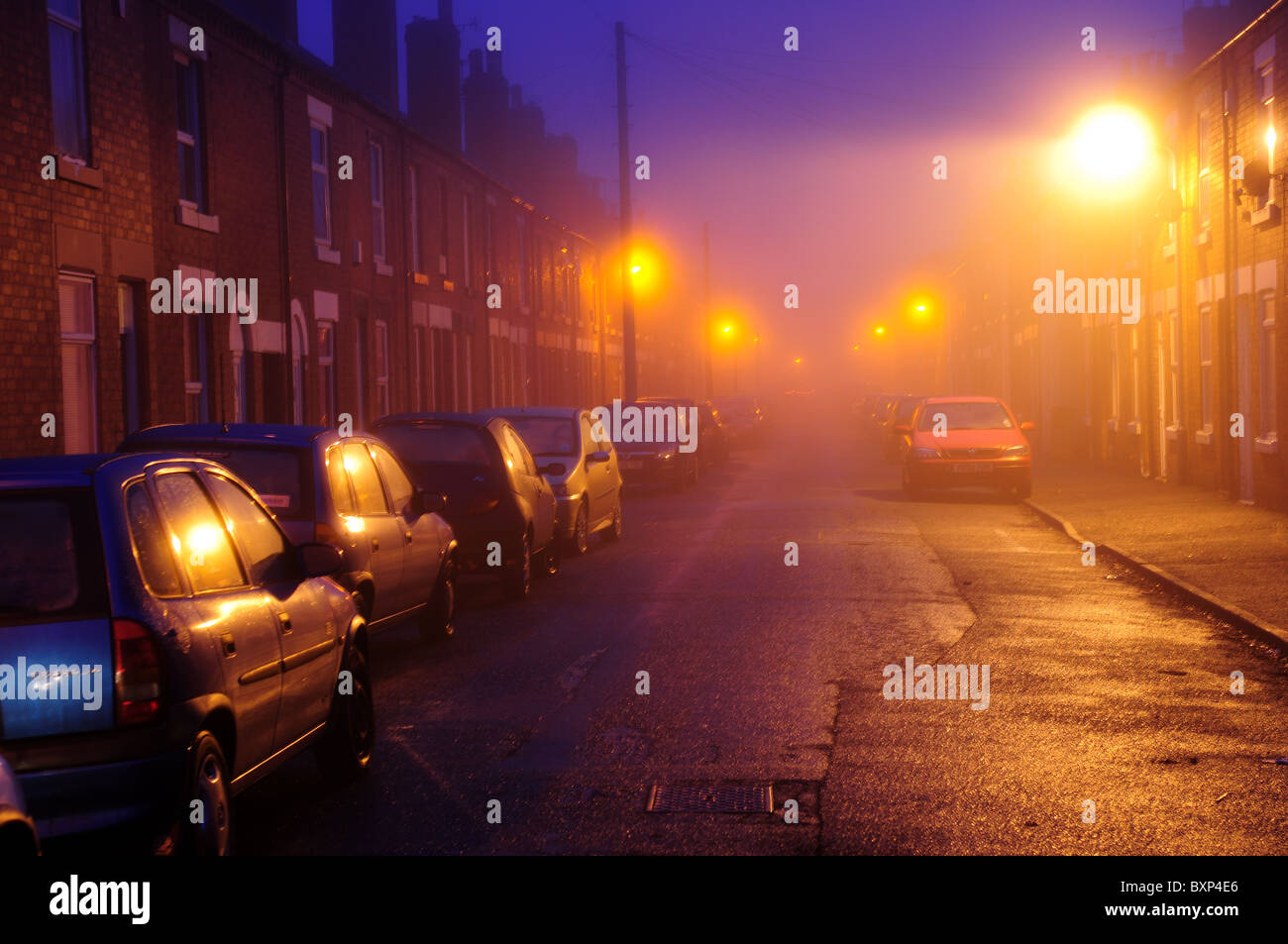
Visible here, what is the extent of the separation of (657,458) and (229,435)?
20104mm

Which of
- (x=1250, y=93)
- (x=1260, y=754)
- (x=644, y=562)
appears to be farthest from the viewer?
(x=1250, y=93)

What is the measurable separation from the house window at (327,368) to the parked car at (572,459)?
7.20 meters

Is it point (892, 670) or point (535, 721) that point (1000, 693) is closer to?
point (892, 670)

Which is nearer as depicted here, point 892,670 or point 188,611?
point 188,611

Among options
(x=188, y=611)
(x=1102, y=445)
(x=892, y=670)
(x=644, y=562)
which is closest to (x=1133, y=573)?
(x=644, y=562)

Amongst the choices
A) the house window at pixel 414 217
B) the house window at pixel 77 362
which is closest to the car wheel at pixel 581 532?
the house window at pixel 77 362

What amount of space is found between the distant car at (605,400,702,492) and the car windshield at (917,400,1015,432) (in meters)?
5.00

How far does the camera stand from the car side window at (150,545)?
5469mm

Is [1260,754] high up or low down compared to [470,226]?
down

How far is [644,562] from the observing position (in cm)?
1781

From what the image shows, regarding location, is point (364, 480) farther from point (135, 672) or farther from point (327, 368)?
point (327, 368)

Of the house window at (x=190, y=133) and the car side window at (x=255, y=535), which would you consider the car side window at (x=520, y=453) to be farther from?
the car side window at (x=255, y=535)

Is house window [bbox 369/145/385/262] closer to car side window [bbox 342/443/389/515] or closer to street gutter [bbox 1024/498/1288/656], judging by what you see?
street gutter [bbox 1024/498/1288/656]

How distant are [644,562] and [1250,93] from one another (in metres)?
12.2
